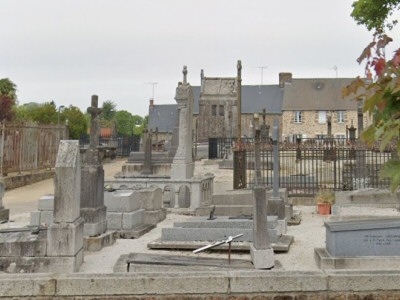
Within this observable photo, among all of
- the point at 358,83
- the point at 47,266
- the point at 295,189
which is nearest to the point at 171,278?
the point at 47,266

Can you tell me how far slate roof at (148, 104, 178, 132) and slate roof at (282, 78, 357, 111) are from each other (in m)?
16.8

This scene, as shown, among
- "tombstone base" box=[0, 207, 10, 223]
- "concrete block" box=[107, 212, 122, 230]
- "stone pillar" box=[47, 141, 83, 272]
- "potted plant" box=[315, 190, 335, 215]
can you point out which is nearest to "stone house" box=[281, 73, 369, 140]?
"potted plant" box=[315, 190, 335, 215]

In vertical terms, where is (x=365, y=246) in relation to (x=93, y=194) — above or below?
below

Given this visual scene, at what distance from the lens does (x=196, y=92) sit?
210 feet

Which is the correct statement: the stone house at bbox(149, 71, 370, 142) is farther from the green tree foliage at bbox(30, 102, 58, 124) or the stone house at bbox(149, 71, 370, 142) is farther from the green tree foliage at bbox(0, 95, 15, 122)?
the green tree foliage at bbox(0, 95, 15, 122)

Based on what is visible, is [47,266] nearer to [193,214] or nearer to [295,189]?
[193,214]

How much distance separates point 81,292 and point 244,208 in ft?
22.2

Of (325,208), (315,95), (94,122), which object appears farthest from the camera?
(315,95)

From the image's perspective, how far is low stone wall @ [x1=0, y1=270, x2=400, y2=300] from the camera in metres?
4.47

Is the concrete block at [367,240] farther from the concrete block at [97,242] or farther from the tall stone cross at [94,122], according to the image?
the tall stone cross at [94,122]

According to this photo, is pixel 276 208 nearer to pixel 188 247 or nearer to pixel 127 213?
pixel 188 247

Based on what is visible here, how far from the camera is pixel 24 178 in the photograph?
20062 mm

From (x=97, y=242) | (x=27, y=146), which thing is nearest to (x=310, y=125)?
(x=27, y=146)

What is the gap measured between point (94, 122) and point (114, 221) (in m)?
2.19
